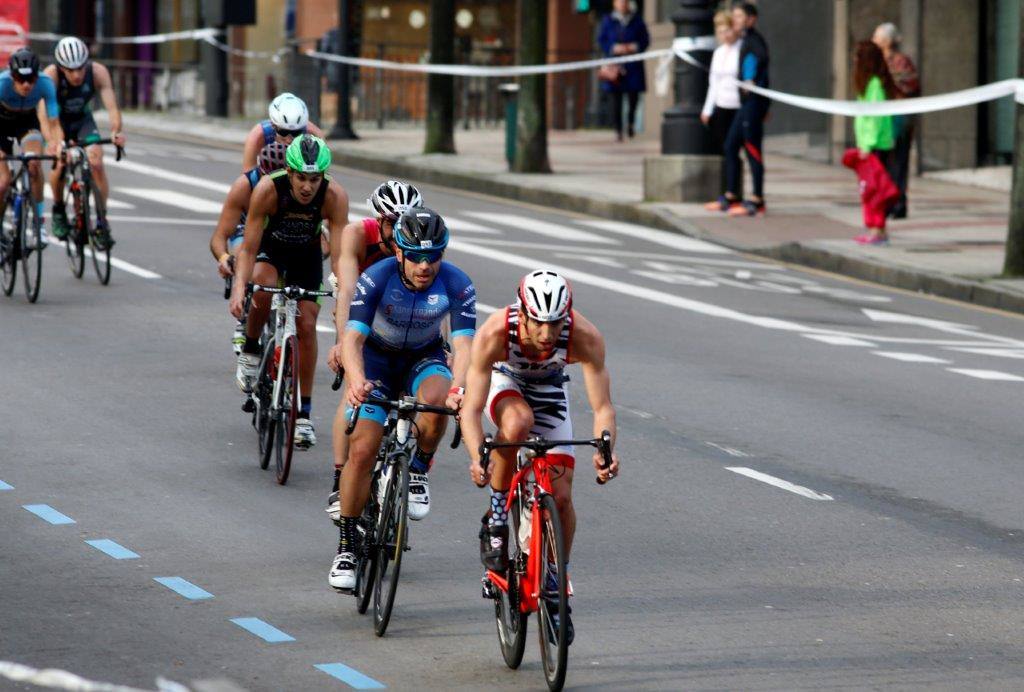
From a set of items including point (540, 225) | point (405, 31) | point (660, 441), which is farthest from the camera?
point (405, 31)

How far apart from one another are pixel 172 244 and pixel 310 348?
930cm

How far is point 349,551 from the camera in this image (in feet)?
29.1

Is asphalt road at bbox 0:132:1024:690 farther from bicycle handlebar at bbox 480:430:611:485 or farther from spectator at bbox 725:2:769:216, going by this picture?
spectator at bbox 725:2:769:216

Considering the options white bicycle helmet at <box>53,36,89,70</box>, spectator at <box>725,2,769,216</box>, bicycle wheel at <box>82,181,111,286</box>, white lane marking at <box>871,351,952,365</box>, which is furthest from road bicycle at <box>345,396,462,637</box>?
spectator at <box>725,2,769,216</box>

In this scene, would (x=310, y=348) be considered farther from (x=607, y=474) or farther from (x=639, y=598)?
(x=607, y=474)

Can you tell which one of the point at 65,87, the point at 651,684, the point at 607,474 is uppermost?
the point at 65,87

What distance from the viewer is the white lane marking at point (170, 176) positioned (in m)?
26.3

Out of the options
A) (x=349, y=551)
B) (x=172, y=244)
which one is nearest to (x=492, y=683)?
(x=349, y=551)

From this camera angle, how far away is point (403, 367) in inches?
370

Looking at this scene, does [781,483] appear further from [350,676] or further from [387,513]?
[350,676]

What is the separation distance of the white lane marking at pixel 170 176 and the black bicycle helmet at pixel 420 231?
17.3 meters

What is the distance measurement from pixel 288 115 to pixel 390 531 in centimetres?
436

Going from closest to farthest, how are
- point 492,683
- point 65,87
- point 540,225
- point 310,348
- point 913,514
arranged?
point 492,683
point 913,514
point 310,348
point 65,87
point 540,225

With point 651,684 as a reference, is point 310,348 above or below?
above
